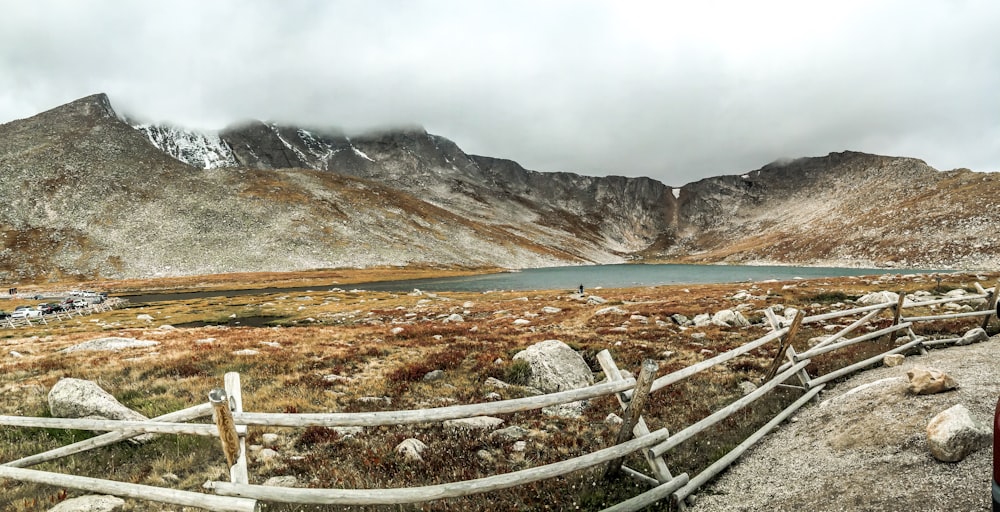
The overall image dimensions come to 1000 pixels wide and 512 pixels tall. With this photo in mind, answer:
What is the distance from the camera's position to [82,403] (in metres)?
9.98

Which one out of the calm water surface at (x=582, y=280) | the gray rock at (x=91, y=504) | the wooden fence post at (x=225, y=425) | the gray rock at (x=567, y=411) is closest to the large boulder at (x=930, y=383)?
the gray rock at (x=567, y=411)

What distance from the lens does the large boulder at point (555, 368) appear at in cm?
1359

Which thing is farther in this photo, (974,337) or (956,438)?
(974,337)

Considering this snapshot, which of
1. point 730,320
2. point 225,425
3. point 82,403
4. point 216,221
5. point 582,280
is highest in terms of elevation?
point 216,221

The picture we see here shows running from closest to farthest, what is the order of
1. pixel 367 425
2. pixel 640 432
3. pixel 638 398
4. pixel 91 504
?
pixel 367 425 < pixel 638 398 < pixel 91 504 < pixel 640 432

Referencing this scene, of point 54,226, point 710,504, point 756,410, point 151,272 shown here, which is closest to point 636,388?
point 710,504

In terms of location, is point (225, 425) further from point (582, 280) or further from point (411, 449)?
point (582, 280)

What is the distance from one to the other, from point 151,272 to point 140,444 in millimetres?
148254

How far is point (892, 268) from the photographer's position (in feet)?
444

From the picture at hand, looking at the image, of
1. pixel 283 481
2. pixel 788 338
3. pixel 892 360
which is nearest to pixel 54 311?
pixel 283 481

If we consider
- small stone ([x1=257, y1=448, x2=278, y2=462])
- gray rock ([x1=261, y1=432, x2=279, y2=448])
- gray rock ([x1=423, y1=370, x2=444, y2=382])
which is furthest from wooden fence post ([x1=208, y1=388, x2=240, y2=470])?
gray rock ([x1=423, y1=370, x2=444, y2=382])

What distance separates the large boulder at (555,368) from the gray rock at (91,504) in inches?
394

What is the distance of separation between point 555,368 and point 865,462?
326 inches

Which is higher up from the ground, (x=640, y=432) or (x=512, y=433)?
(x=640, y=432)
